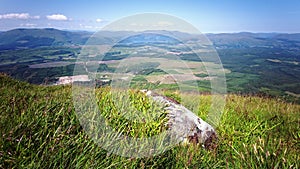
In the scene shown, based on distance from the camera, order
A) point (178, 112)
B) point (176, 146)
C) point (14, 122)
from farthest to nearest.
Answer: point (178, 112)
point (176, 146)
point (14, 122)

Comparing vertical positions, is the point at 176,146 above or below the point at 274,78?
above

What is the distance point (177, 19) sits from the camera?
649 centimetres

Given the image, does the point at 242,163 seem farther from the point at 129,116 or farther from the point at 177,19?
the point at 177,19

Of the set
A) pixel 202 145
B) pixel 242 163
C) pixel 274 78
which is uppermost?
pixel 242 163

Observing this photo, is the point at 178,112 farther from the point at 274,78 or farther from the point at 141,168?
the point at 274,78

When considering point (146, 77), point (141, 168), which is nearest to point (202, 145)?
point (141, 168)

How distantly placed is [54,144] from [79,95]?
2201mm

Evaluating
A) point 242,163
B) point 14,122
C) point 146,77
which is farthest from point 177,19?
point 14,122

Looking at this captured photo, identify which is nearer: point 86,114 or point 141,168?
point 141,168

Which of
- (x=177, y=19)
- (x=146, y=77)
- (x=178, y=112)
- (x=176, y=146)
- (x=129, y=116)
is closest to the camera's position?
(x=176, y=146)

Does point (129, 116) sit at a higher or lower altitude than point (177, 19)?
lower

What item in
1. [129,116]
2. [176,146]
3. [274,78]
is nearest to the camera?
[176,146]

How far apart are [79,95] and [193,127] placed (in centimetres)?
242

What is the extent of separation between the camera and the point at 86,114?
4289mm
